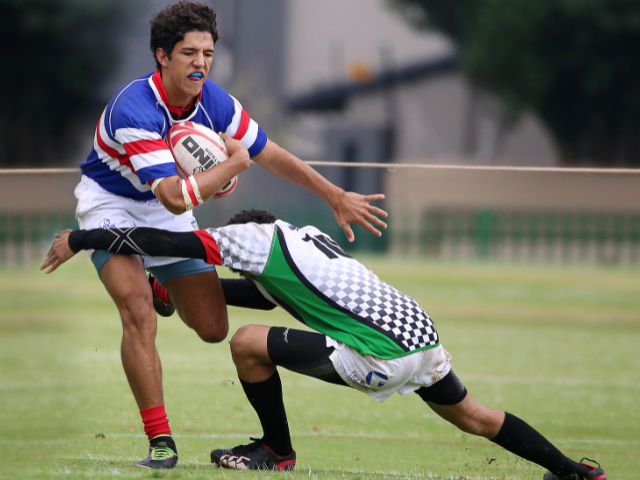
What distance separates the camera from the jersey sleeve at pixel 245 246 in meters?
4.11

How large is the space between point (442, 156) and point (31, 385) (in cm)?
2885

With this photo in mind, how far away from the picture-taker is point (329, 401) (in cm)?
746

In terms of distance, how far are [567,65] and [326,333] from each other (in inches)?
1055

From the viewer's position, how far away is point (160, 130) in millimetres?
4504

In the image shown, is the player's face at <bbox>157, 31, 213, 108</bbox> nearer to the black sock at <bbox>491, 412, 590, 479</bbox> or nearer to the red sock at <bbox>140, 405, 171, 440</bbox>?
the red sock at <bbox>140, 405, 171, 440</bbox>

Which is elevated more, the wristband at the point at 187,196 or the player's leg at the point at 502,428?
the wristband at the point at 187,196

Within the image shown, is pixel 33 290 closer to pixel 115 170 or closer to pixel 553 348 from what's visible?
pixel 553 348

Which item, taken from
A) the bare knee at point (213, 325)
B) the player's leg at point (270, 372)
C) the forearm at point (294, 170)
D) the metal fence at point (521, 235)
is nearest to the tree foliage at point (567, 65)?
the metal fence at point (521, 235)

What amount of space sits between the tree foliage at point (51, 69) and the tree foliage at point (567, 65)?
493 inches

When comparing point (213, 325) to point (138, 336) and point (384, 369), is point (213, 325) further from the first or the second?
point (384, 369)

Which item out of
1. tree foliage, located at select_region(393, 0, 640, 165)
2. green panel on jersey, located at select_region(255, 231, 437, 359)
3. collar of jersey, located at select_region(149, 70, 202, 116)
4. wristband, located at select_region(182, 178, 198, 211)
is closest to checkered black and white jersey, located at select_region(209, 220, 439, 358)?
green panel on jersey, located at select_region(255, 231, 437, 359)

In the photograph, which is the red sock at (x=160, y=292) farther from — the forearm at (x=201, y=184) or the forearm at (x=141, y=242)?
the forearm at (x=201, y=184)

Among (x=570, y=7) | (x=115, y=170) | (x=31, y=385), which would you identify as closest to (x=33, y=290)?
(x=31, y=385)

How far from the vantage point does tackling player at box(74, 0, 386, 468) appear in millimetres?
4352
